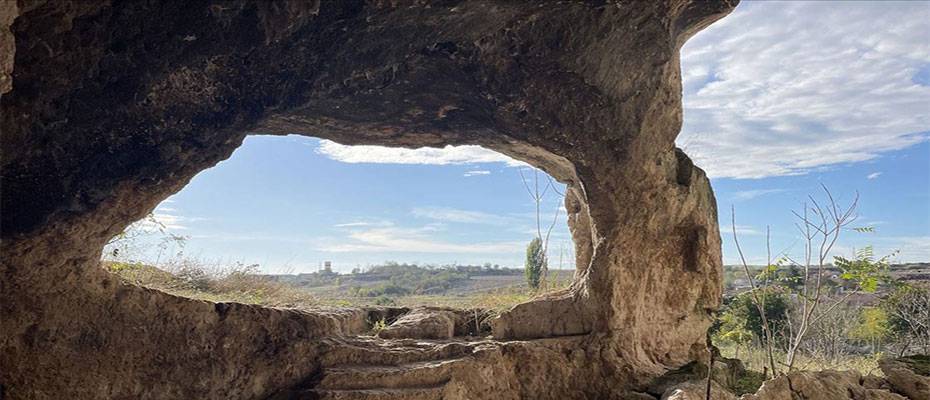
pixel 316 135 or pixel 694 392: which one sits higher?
pixel 316 135

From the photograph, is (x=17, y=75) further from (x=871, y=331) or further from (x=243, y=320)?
(x=871, y=331)

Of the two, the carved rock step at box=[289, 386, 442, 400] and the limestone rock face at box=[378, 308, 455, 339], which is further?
the limestone rock face at box=[378, 308, 455, 339]

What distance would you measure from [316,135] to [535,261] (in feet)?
19.4

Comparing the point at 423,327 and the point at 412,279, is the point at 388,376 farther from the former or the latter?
the point at 412,279

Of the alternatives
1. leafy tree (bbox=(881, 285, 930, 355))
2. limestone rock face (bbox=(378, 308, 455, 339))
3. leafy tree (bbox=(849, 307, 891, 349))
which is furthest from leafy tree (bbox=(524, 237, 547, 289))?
leafy tree (bbox=(849, 307, 891, 349))

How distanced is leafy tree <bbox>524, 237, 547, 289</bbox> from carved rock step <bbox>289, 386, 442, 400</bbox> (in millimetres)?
4679

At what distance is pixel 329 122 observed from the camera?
4.98m

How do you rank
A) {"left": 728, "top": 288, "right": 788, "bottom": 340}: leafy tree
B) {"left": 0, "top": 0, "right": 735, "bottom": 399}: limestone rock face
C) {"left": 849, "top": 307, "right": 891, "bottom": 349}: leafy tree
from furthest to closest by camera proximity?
{"left": 728, "top": 288, "right": 788, "bottom": 340}: leafy tree
{"left": 849, "top": 307, "right": 891, "bottom": 349}: leafy tree
{"left": 0, "top": 0, "right": 735, "bottom": 399}: limestone rock face

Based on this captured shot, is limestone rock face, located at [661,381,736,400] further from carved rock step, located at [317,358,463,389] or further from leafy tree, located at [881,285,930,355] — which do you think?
leafy tree, located at [881,285,930,355]

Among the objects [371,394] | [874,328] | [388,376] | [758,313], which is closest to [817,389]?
[388,376]

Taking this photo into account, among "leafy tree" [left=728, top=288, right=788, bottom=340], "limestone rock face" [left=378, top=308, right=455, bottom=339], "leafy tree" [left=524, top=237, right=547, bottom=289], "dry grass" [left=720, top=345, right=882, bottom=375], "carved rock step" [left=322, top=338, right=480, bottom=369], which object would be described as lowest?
"dry grass" [left=720, top=345, right=882, bottom=375]

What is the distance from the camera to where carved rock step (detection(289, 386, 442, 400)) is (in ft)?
14.0

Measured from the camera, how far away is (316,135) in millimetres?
5309

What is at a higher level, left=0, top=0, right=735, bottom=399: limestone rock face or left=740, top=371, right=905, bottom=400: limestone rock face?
left=0, top=0, right=735, bottom=399: limestone rock face
